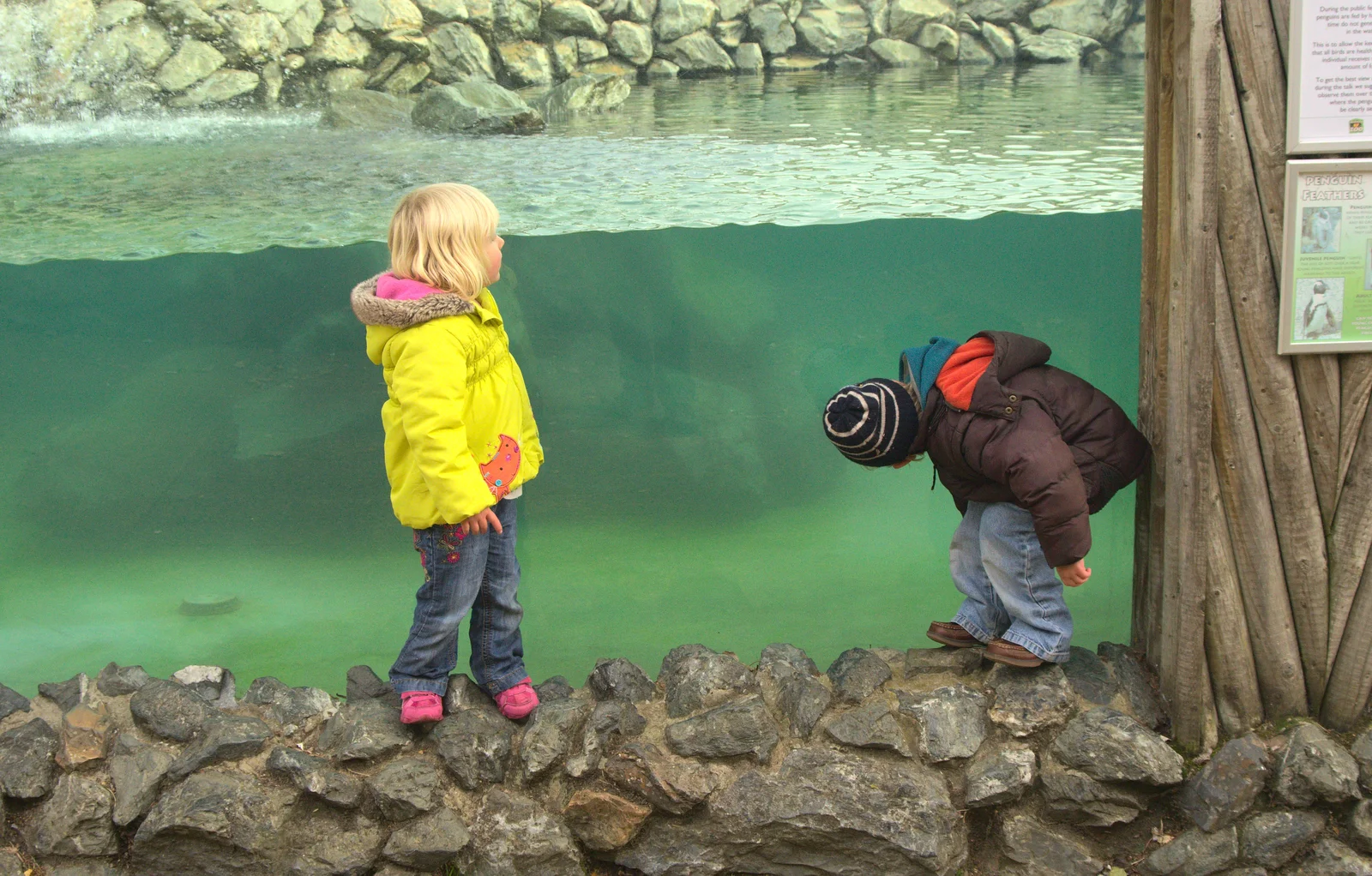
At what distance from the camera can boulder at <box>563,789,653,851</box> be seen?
104 inches

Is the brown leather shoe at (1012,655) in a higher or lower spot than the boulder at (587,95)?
lower

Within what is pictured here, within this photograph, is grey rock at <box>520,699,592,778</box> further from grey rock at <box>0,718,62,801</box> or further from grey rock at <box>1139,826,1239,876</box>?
grey rock at <box>1139,826,1239,876</box>

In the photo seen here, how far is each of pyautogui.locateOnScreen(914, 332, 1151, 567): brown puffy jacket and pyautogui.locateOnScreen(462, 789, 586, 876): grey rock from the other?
1286 mm

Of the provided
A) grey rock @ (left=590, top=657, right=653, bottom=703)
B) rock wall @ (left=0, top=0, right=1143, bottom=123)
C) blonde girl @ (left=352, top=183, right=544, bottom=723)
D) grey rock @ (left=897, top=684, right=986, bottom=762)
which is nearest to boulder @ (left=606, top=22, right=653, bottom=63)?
rock wall @ (left=0, top=0, right=1143, bottom=123)

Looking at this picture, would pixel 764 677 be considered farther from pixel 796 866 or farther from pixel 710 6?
pixel 710 6

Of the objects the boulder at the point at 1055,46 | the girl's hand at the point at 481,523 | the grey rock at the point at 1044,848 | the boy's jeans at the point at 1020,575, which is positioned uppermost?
the boulder at the point at 1055,46

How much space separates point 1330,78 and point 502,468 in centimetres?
204

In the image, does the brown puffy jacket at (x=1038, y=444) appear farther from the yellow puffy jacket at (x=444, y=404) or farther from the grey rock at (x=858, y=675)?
the yellow puffy jacket at (x=444, y=404)

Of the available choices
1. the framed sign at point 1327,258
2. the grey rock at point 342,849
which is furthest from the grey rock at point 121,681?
the framed sign at point 1327,258

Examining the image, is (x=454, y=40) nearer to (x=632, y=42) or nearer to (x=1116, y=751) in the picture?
(x=632, y=42)

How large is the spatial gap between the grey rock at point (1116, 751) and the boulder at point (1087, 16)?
5413 mm

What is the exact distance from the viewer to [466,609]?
2.77 metres

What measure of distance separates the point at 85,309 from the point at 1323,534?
213 inches

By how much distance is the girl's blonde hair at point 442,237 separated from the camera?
2545mm
